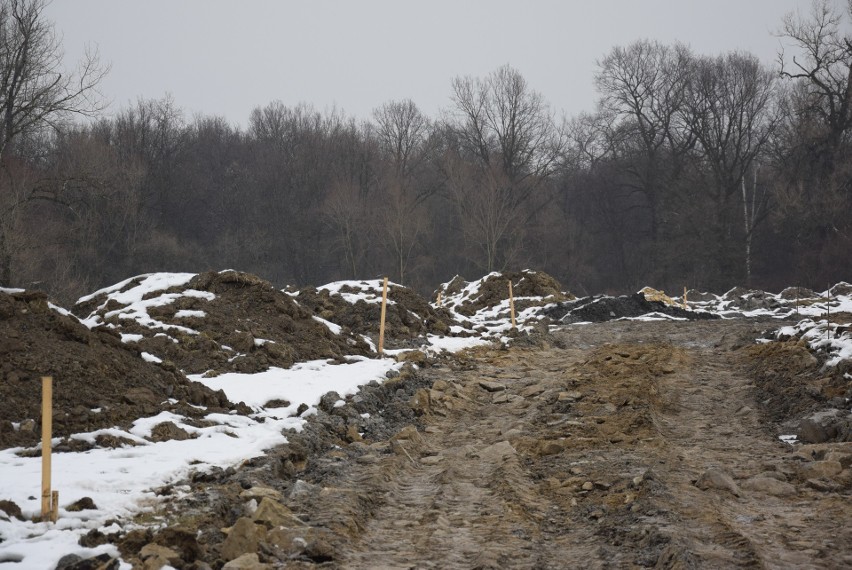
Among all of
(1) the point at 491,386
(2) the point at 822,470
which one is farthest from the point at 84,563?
(1) the point at 491,386

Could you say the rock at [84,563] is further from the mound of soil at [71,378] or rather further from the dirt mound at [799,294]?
the dirt mound at [799,294]

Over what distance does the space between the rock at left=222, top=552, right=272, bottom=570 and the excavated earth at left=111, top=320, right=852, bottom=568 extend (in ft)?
0.05

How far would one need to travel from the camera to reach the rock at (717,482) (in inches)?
278

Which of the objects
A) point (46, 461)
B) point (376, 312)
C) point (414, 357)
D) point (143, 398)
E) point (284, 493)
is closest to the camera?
point (46, 461)

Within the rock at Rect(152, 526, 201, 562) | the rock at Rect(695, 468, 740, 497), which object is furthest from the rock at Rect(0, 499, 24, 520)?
the rock at Rect(695, 468, 740, 497)

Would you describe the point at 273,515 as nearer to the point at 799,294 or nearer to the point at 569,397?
the point at 569,397

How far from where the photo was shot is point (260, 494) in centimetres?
675

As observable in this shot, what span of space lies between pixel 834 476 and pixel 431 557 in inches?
152

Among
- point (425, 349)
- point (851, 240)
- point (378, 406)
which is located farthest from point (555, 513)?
point (851, 240)

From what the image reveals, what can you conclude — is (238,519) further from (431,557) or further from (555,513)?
(555,513)

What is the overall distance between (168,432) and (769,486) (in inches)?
228

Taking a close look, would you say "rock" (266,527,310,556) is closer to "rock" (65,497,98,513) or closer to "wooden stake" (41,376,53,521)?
"rock" (65,497,98,513)

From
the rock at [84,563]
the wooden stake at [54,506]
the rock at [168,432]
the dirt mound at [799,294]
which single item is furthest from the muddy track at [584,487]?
the dirt mound at [799,294]

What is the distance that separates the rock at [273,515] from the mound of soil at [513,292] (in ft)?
77.5
